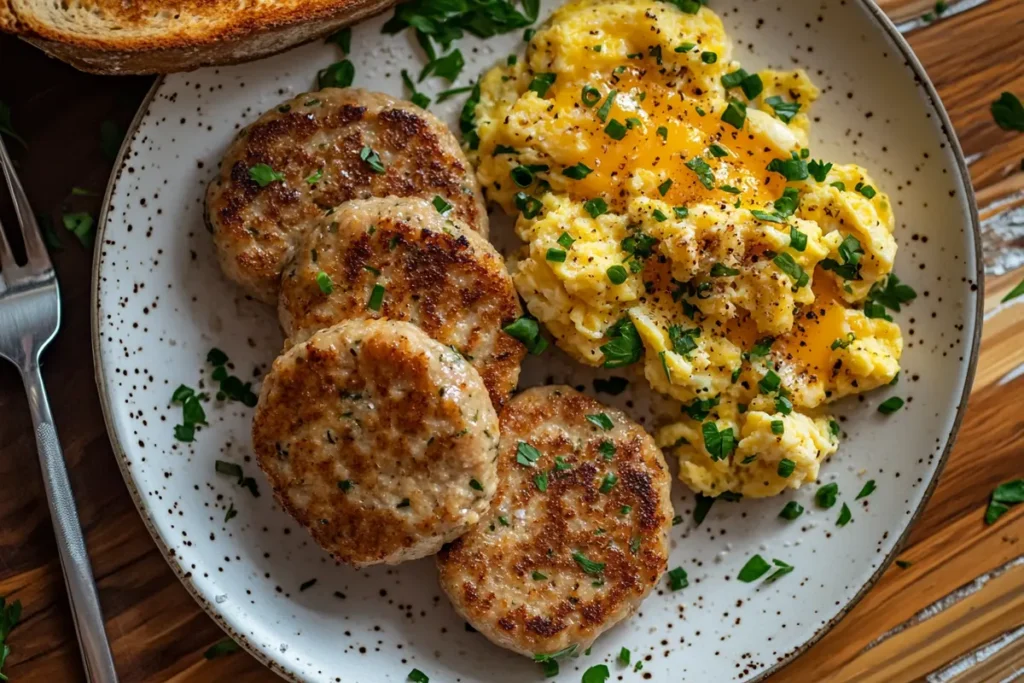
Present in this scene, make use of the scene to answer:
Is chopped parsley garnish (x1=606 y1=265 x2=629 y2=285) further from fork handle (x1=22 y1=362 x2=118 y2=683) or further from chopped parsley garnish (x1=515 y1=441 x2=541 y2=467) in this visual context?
fork handle (x1=22 y1=362 x2=118 y2=683)

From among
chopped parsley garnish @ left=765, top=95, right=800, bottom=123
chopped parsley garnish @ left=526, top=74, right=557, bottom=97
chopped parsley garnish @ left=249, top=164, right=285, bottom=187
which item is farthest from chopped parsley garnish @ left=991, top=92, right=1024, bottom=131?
chopped parsley garnish @ left=249, top=164, right=285, bottom=187

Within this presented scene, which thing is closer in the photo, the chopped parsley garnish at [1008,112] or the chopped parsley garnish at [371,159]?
the chopped parsley garnish at [371,159]

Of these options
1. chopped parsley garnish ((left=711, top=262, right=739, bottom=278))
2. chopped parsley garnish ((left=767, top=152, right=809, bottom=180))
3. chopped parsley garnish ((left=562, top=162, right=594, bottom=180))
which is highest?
chopped parsley garnish ((left=767, top=152, right=809, bottom=180))

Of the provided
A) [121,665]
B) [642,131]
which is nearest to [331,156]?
[642,131]

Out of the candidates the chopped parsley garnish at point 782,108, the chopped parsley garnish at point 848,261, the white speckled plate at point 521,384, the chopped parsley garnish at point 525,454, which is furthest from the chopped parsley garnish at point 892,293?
the chopped parsley garnish at point 525,454

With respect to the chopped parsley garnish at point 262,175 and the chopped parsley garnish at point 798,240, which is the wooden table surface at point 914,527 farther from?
the chopped parsley garnish at point 798,240

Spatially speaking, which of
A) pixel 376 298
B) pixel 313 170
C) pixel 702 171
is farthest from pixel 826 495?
pixel 313 170

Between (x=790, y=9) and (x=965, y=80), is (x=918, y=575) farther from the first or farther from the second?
(x=790, y=9)
